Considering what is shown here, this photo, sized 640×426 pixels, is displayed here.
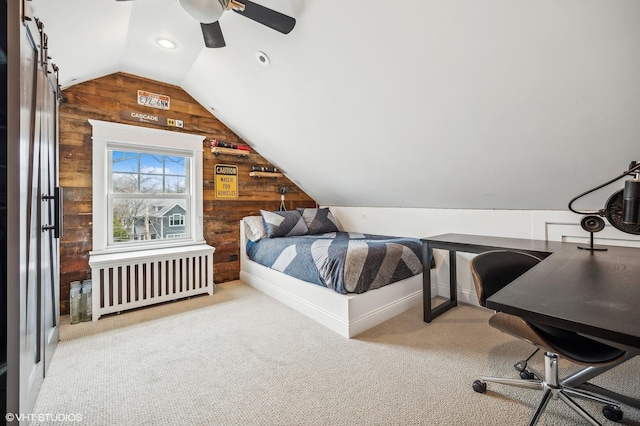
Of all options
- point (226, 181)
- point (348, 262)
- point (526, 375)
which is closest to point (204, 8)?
point (348, 262)

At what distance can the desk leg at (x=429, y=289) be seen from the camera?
2498mm

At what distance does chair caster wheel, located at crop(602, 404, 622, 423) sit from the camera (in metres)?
1.34

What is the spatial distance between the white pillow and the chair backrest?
2.62 meters

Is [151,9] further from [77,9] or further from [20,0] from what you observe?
[20,0]

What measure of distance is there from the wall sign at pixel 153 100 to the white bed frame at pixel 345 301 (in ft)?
7.56

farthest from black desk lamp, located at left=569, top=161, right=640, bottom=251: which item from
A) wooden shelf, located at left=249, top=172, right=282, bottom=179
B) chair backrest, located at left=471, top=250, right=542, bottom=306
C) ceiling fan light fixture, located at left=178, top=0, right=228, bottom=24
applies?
wooden shelf, located at left=249, top=172, right=282, bottom=179

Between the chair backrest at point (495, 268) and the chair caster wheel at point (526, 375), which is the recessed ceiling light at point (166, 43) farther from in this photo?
the chair caster wheel at point (526, 375)

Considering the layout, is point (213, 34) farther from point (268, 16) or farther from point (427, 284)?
point (427, 284)

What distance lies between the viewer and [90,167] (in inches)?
113

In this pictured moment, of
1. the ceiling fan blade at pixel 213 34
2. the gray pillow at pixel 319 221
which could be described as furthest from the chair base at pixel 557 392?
the gray pillow at pixel 319 221

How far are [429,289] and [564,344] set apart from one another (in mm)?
1272

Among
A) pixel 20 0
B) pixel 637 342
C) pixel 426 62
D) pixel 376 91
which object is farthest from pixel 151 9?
pixel 637 342

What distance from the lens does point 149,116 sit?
3207 millimetres

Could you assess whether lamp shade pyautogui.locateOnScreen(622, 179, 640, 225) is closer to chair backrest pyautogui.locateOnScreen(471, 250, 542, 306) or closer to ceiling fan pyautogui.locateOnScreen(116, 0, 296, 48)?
chair backrest pyautogui.locateOnScreen(471, 250, 542, 306)
